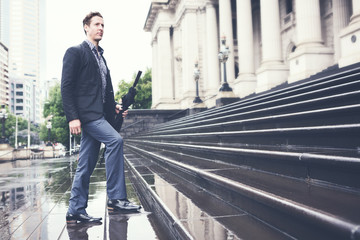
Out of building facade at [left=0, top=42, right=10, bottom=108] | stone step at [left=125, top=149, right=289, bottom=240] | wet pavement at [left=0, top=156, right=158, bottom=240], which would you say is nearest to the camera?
stone step at [left=125, top=149, right=289, bottom=240]

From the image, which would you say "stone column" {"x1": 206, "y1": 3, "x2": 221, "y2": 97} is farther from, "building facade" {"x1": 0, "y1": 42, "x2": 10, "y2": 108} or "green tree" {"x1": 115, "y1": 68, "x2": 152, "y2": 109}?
"building facade" {"x1": 0, "y1": 42, "x2": 10, "y2": 108}

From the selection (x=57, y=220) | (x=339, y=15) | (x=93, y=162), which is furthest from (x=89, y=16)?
(x=339, y=15)

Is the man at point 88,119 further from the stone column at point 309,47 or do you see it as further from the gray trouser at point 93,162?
the stone column at point 309,47

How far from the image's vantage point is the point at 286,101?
7645mm

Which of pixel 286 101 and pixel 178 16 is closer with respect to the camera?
pixel 286 101

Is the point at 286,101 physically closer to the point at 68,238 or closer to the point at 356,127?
the point at 356,127

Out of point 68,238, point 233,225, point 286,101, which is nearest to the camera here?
point 233,225

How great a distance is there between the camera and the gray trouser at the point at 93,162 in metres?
3.76

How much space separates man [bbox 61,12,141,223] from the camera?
370 centimetres

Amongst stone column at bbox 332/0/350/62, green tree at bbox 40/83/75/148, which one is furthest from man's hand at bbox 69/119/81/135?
green tree at bbox 40/83/75/148

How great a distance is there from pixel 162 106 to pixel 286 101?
30.9 m

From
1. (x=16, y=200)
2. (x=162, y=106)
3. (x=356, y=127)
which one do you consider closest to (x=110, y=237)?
(x=356, y=127)

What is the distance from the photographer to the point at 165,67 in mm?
39594

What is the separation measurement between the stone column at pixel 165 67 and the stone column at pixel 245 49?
1763 centimetres
